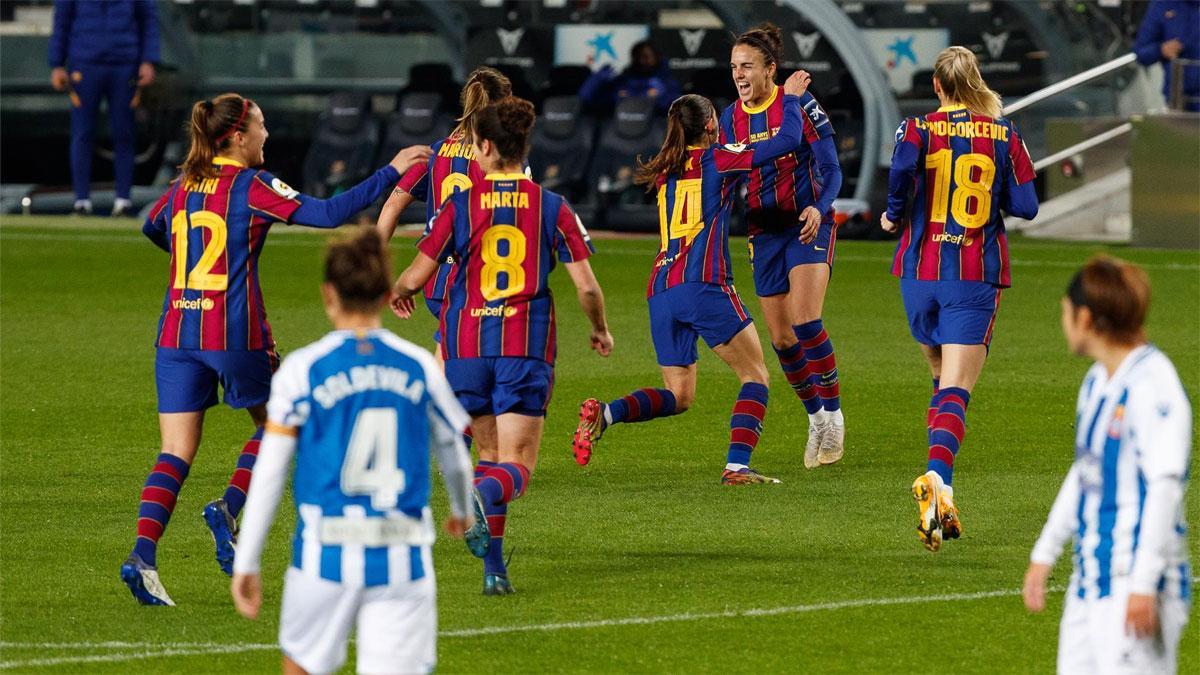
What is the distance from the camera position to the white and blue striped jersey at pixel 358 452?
14.6ft

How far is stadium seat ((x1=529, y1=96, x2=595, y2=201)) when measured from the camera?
67.5ft

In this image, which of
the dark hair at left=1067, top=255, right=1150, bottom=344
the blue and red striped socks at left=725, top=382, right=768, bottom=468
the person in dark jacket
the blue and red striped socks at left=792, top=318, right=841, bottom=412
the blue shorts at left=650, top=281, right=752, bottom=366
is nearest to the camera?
the dark hair at left=1067, top=255, right=1150, bottom=344

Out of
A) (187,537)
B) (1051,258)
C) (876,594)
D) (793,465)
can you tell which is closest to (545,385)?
(876,594)

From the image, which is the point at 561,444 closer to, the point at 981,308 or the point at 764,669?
the point at 981,308

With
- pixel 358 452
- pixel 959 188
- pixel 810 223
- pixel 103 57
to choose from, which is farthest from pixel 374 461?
pixel 103 57

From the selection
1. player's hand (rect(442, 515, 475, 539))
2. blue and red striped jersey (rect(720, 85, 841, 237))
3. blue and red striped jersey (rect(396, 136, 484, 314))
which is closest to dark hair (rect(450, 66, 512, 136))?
blue and red striped jersey (rect(396, 136, 484, 314))

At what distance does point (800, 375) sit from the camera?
9.38 meters

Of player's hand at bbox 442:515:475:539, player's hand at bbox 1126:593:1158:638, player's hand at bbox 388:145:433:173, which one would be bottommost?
player's hand at bbox 442:515:475:539

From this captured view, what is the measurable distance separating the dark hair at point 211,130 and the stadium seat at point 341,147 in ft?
47.6

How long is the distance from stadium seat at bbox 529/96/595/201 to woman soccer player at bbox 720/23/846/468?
11061 millimetres

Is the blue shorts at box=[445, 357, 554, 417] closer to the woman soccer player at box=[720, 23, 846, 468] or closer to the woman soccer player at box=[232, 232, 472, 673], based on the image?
the woman soccer player at box=[232, 232, 472, 673]

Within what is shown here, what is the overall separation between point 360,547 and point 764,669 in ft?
5.78

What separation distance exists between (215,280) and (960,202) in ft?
9.61

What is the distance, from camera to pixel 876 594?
6777 millimetres
